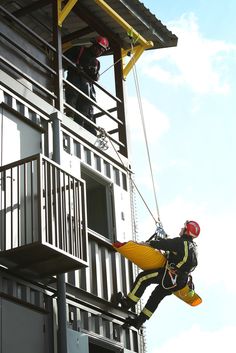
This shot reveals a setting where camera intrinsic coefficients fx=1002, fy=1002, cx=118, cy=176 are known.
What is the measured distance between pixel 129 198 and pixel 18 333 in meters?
4.91

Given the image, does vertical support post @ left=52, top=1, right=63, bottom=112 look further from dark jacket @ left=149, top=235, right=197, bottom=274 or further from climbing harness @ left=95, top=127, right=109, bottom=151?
dark jacket @ left=149, top=235, right=197, bottom=274

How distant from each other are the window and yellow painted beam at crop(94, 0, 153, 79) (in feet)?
9.73

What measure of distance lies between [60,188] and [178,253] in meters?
2.91

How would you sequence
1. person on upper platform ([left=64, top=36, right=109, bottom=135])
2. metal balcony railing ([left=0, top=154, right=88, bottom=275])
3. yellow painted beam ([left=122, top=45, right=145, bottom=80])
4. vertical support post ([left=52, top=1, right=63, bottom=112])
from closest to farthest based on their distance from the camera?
metal balcony railing ([left=0, top=154, right=88, bottom=275]) → vertical support post ([left=52, top=1, right=63, bottom=112]) → person on upper platform ([left=64, top=36, right=109, bottom=135]) → yellow painted beam ([left=122, top=45, right=145, bottom=80])

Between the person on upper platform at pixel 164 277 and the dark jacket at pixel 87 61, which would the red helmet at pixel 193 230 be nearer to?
the person on upper platform at pixel 164 277

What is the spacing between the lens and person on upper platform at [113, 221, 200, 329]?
1658cm

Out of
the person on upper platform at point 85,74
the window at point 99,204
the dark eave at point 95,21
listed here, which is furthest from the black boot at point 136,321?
the dark eave at point 95,21

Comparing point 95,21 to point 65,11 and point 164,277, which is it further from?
point 164,277

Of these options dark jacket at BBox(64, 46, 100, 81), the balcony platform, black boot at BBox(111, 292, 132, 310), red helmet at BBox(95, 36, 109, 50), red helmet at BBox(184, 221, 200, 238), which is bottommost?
the balcony platform

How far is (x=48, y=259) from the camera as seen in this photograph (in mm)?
14234

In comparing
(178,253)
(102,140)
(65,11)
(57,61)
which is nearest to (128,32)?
(65,11)

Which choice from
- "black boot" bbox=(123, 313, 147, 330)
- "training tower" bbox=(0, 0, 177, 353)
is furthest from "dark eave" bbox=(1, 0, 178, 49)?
"black boot" bbox=(123, 313, 147, 330)

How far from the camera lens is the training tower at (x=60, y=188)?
14266 millimetres

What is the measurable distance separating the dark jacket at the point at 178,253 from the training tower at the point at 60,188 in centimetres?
97
